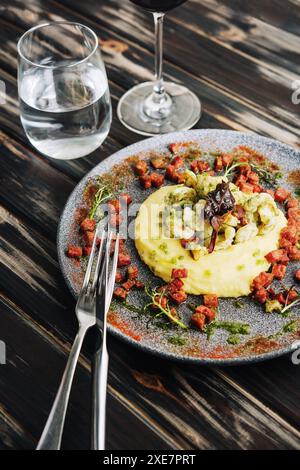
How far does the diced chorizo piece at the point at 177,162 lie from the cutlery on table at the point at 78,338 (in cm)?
30

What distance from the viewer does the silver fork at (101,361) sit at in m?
1.23

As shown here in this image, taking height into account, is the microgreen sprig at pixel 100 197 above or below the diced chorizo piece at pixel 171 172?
below

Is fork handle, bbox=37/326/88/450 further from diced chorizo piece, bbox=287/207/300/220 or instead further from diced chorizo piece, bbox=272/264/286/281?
diced chorizo piece, bbox=287/207/300/220

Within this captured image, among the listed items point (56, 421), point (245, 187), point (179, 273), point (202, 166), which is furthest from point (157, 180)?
point (56, 421)

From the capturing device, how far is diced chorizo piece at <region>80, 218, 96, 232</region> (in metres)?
1.62

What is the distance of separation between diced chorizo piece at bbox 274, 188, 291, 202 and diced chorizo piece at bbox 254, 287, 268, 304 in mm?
303

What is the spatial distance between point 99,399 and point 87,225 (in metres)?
0.50

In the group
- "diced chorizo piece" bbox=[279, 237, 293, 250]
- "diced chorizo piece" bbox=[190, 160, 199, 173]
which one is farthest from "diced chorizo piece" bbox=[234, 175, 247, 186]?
"diced chorizo piece" bbox=[279, 237, 293, 250]

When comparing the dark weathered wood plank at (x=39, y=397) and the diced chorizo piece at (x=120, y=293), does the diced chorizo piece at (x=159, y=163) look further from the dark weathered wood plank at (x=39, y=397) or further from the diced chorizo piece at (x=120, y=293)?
the dark weathered wood plank at (x=39, y=397)

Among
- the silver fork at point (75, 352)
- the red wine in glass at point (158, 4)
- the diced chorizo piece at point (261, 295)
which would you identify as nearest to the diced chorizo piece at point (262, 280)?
the diced chorizo piece at point (261, 295)

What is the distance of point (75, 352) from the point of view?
4.38 ft

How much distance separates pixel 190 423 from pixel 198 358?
0.14m

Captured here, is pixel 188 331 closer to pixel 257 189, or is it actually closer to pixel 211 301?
pixel 211 301

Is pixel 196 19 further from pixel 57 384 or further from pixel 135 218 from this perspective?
pixel 57 384
